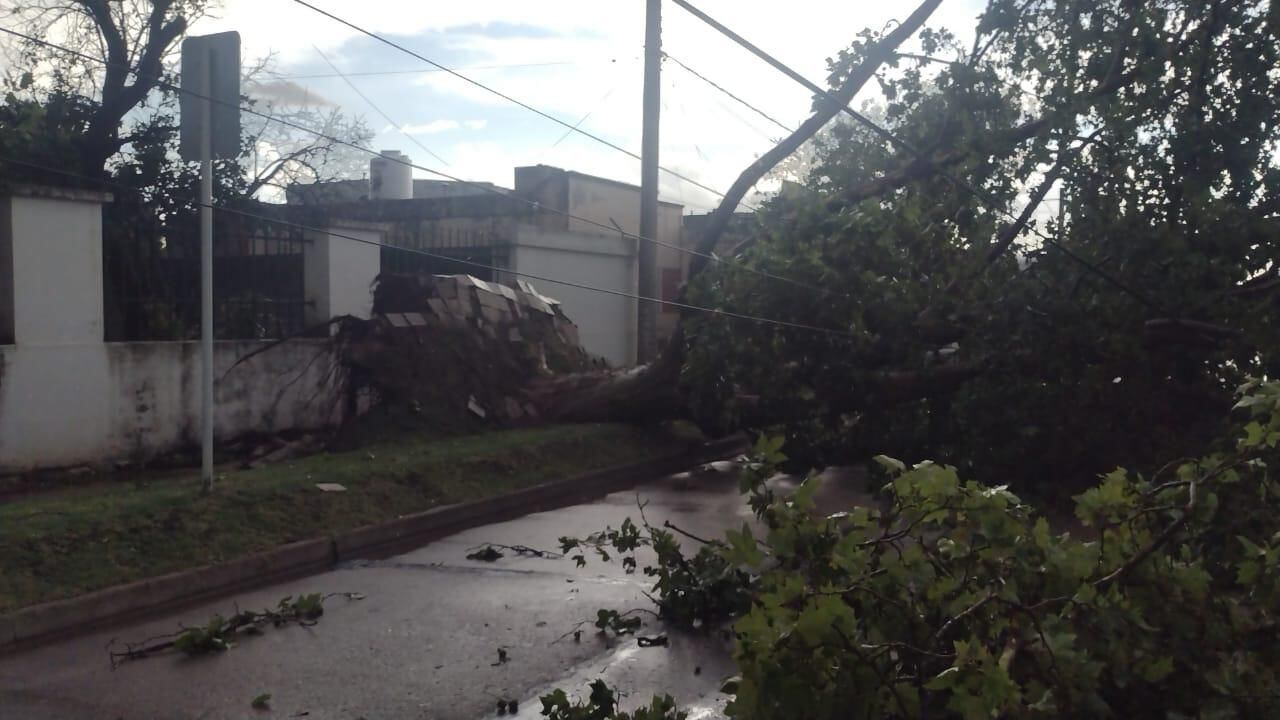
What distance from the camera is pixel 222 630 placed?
626 cm

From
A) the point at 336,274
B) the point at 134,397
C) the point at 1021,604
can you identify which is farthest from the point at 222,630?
the point at 336,274

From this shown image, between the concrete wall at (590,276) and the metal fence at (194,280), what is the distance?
23.0 ft

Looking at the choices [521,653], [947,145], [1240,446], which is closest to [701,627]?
[521,653]

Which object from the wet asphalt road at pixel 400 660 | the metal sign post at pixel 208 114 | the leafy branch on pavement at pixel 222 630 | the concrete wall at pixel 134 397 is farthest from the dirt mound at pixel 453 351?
the leafy branch on pavement at pixel 222 630

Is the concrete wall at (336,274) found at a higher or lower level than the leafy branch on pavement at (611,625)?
higher

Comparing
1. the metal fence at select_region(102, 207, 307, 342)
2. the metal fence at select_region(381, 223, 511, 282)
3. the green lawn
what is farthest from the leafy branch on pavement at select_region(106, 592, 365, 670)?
the metal fence at select_region(381, 223, 511, 282)

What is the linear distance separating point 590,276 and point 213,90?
14426 millimetres

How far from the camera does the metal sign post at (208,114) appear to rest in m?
8.67

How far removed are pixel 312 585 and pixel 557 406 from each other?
7.66 meters

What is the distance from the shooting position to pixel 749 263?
38.4 ft

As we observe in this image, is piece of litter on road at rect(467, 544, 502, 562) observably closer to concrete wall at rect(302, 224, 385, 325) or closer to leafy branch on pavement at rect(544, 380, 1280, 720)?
leafy branch on pavement at rect(544, 380, 1280, 720)

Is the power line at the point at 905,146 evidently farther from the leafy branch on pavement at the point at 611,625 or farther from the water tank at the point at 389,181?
the water tank at the point at 389,181

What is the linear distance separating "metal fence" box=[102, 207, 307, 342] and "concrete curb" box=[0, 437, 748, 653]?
163 inches

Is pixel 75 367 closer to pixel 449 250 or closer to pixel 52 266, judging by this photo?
pixel 52 266
